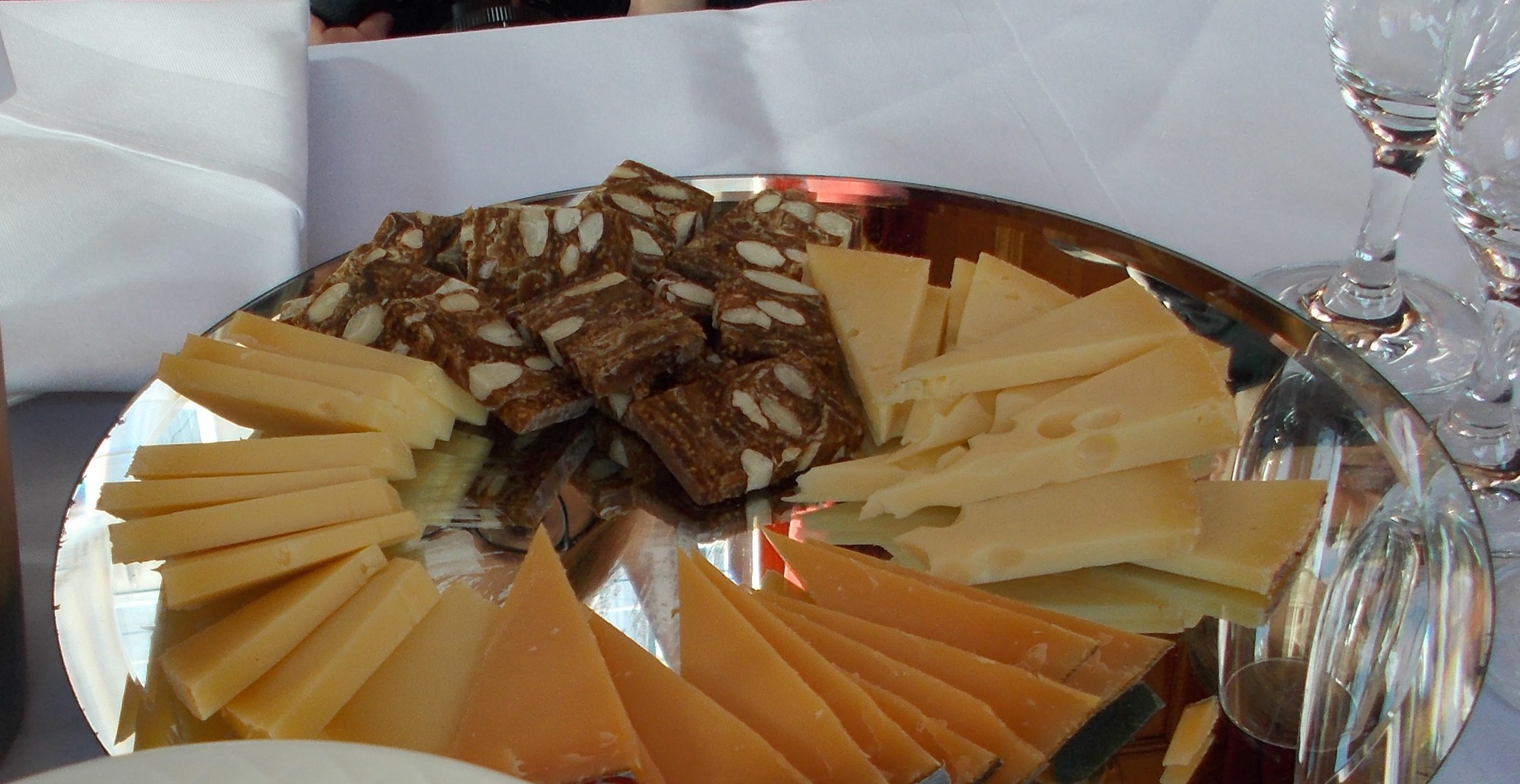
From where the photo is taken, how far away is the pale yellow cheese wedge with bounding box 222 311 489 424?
90 centimetres

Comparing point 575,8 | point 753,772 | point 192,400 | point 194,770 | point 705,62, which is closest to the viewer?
point 194,770

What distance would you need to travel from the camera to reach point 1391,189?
38.6 inches

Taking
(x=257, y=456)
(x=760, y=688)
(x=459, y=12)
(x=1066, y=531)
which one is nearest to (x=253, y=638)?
(x=257, y=456)

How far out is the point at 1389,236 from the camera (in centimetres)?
102

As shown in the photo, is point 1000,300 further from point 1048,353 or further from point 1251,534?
point 1251,534

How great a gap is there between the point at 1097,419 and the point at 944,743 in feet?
1.09

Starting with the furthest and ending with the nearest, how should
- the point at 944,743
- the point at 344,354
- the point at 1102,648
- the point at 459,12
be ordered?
the point at 459,12 → the point at 344,354 → the point at 1102,648 → the point at 944,743

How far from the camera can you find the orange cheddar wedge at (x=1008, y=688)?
23.7 inches

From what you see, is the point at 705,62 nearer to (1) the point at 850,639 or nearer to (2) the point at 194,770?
(1) the point at 850,639

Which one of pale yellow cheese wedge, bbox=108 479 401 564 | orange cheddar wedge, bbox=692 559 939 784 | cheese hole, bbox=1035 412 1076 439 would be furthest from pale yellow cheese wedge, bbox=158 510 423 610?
cheese hole, bbox=1035 412 1076 439

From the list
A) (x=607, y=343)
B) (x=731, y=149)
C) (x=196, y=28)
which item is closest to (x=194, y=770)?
(x=607, y=343)

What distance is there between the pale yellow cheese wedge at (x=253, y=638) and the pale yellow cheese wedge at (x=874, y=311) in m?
0.41

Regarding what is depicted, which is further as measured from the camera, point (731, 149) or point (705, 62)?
point (705, 62)

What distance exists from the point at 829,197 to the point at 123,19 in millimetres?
835
